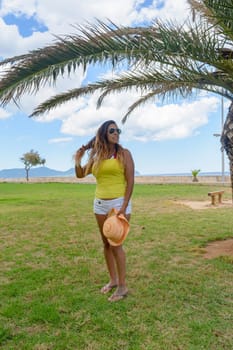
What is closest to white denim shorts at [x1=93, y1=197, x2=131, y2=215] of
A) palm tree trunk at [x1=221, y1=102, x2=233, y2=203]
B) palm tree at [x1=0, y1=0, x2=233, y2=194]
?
palm tree at [x1=0, y1=0, x2=233, y2=194]

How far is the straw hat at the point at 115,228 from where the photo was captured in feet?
10.4

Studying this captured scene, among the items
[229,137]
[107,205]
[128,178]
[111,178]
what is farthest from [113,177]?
[229,137]

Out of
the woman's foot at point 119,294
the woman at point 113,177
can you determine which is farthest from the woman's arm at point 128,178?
the woman's foot at point 119,294

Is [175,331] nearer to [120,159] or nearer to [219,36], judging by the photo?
[120,159]

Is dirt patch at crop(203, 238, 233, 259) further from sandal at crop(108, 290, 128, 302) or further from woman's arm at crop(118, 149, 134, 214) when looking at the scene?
woman's arm at crop(118, 149, 134, 214)

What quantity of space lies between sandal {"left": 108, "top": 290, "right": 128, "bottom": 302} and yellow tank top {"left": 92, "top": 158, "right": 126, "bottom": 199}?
102 centimetres

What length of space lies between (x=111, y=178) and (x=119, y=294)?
121cm

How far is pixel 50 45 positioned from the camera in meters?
3.86

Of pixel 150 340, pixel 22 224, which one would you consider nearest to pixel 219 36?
pixel 150 340

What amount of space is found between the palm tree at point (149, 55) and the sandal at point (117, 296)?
251 centimetres

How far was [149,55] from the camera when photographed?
4.15 m

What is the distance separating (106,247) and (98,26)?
2.53 meters

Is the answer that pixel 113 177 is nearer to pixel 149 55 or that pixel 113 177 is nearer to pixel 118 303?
pixel 118 303

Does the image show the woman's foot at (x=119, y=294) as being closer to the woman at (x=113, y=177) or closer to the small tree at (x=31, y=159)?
the woman at (x=113, y=177)
